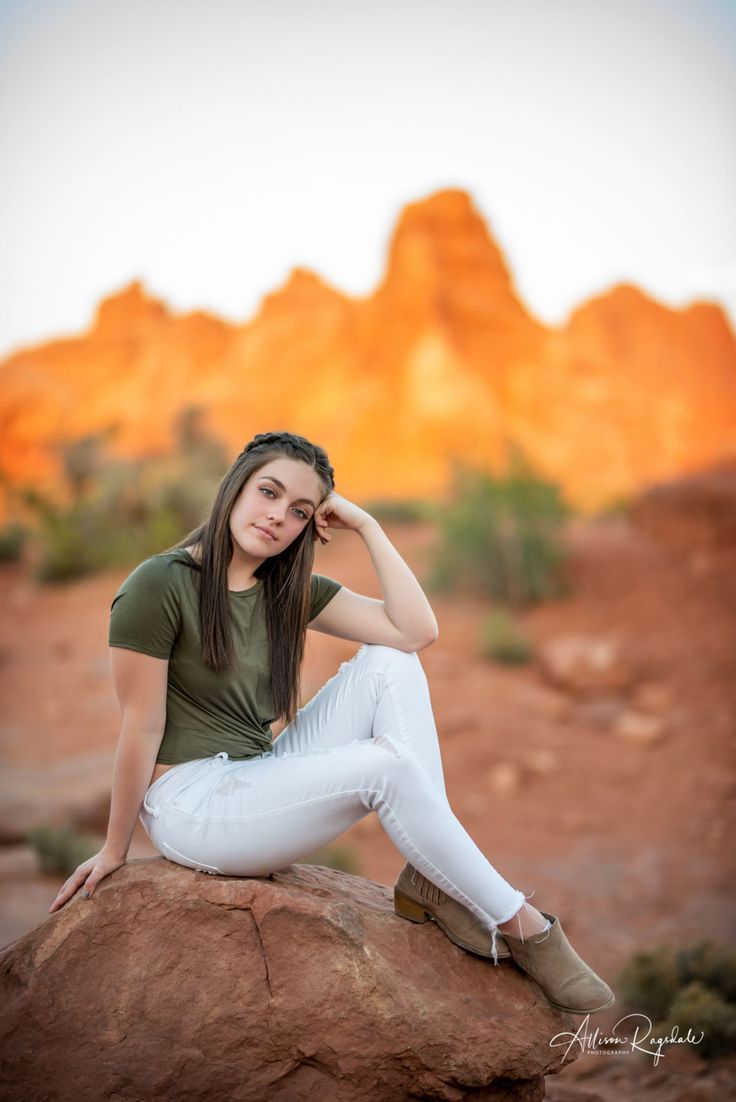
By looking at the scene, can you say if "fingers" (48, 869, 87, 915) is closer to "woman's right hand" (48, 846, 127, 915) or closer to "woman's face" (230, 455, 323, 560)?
"woman's right hand" (48, 846, 127, 915)

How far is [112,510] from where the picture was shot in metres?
14.7

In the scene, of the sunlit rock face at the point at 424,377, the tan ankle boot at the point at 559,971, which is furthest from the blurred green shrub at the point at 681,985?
the sunlit rock face at the point at 424,377

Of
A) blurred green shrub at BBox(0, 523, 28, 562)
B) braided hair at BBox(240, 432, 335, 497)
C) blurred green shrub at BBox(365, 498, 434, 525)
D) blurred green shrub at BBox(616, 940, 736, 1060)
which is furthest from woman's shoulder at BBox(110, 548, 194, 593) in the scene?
blurred green shrub at BBox(365, 498, 434, 525)

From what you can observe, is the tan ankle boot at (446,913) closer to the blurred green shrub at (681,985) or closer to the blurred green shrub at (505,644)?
the blurred green shrub at (681,985)

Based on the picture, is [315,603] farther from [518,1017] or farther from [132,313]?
[132,313]

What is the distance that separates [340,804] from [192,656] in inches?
24.2

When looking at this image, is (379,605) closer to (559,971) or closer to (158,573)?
(158,573)

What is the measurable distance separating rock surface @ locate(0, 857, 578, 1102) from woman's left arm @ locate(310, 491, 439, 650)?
0.85 meters

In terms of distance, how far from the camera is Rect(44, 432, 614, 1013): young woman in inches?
95.3

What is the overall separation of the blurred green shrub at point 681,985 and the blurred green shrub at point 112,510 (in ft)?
31.1

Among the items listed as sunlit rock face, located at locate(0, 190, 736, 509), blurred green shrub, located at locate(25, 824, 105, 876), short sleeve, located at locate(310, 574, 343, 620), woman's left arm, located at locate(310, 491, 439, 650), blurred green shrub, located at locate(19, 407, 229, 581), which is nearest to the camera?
woman's left arm, located at locate(310, 491, 439, 650)

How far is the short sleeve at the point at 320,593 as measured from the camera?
9.94 feet

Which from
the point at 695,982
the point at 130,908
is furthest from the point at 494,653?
the point at 130,908

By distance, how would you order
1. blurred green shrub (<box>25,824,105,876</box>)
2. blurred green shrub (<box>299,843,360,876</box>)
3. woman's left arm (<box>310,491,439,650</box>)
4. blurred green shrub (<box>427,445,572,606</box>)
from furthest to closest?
blurred green shrub (<box>427,445,572,606</box>)
blurred green shrub (<box>299,843,360,876</box>)
blurred green shrub (<box>25,824,105,876</box>)
woman's left arm (<box>310,491,439,650</box>)
